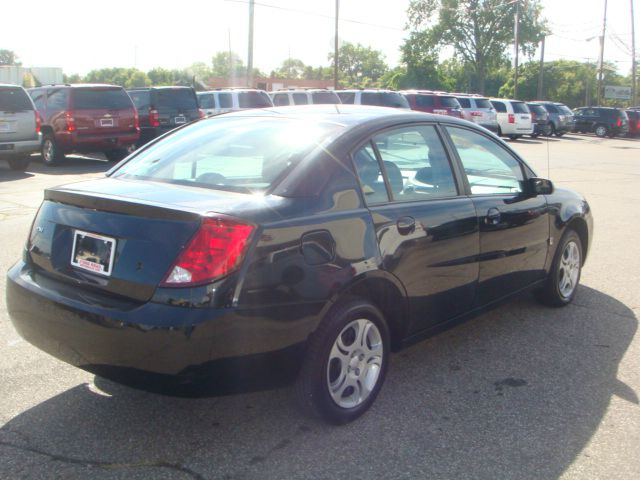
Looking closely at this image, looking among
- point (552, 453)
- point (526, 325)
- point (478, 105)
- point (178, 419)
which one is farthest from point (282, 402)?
point (478, 105)

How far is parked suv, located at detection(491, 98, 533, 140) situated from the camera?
3144cm

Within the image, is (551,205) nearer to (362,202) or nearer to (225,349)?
(362,202)

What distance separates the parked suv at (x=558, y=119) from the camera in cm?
3622

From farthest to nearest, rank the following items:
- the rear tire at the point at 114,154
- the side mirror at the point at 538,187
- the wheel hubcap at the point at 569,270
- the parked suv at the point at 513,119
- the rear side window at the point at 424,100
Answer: the parked suv at the point at 513,119 → the rear side window at the point at 424,100 → the rear tire at the point at 114,154 → the wheel hubcap at the point at 569,270 → the side mirror at the point at 538,187

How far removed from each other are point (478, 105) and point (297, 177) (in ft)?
90.9

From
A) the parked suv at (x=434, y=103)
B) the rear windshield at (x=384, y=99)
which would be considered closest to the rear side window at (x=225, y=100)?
the rear windshield at (x=384, y=99)

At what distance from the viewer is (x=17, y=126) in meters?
14.5

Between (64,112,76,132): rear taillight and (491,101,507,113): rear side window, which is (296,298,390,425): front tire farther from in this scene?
(491,101,507,113): rear side window

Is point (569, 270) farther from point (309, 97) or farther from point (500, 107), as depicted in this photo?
point (500, 107)

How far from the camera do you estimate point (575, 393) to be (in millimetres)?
4012

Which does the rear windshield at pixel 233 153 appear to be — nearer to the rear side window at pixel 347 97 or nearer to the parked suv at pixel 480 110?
the rear side window at pixel 347 97

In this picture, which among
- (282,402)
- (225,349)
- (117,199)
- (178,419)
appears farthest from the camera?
(282,402)

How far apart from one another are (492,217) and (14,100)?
12.6 m

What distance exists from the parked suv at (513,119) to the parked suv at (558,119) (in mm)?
4598
